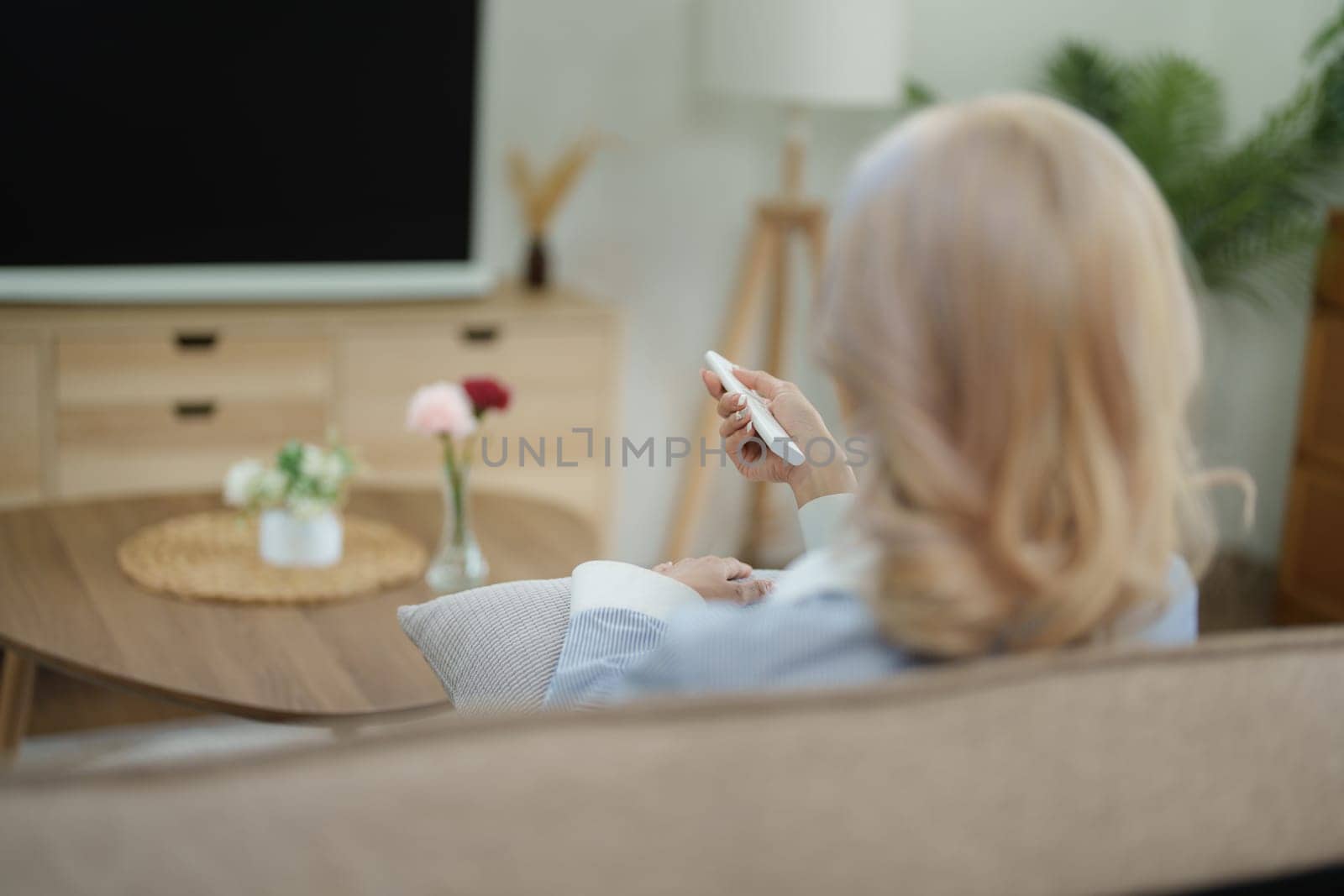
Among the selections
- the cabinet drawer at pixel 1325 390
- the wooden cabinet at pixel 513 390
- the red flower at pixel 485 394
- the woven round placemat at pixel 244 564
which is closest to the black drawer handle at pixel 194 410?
the wooden cabinet at pixel 513 390

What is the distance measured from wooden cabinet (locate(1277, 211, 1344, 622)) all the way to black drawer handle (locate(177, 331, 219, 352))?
240cm

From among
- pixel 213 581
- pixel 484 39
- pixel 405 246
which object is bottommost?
pixel 213 581

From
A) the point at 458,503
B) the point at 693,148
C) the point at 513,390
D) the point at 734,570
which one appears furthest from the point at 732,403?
the point at 693,148

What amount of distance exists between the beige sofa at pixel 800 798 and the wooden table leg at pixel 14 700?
1833 millimetres

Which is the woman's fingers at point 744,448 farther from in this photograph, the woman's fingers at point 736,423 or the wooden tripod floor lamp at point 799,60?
the wooden tripod floor lamp at point 799,60

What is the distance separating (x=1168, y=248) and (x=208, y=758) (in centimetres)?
62

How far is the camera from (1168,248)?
0.91 meters

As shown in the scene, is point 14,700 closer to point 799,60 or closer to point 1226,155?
point 799,60

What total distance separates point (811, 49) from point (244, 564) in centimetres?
182

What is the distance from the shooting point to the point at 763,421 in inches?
56.8

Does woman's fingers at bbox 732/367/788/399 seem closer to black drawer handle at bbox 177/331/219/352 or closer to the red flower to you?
the red flower

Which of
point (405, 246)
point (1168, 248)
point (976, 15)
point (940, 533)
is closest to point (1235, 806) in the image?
point (940, 533)

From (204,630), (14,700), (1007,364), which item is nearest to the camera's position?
(1007,364)

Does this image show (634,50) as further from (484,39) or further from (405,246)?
(405,246)
